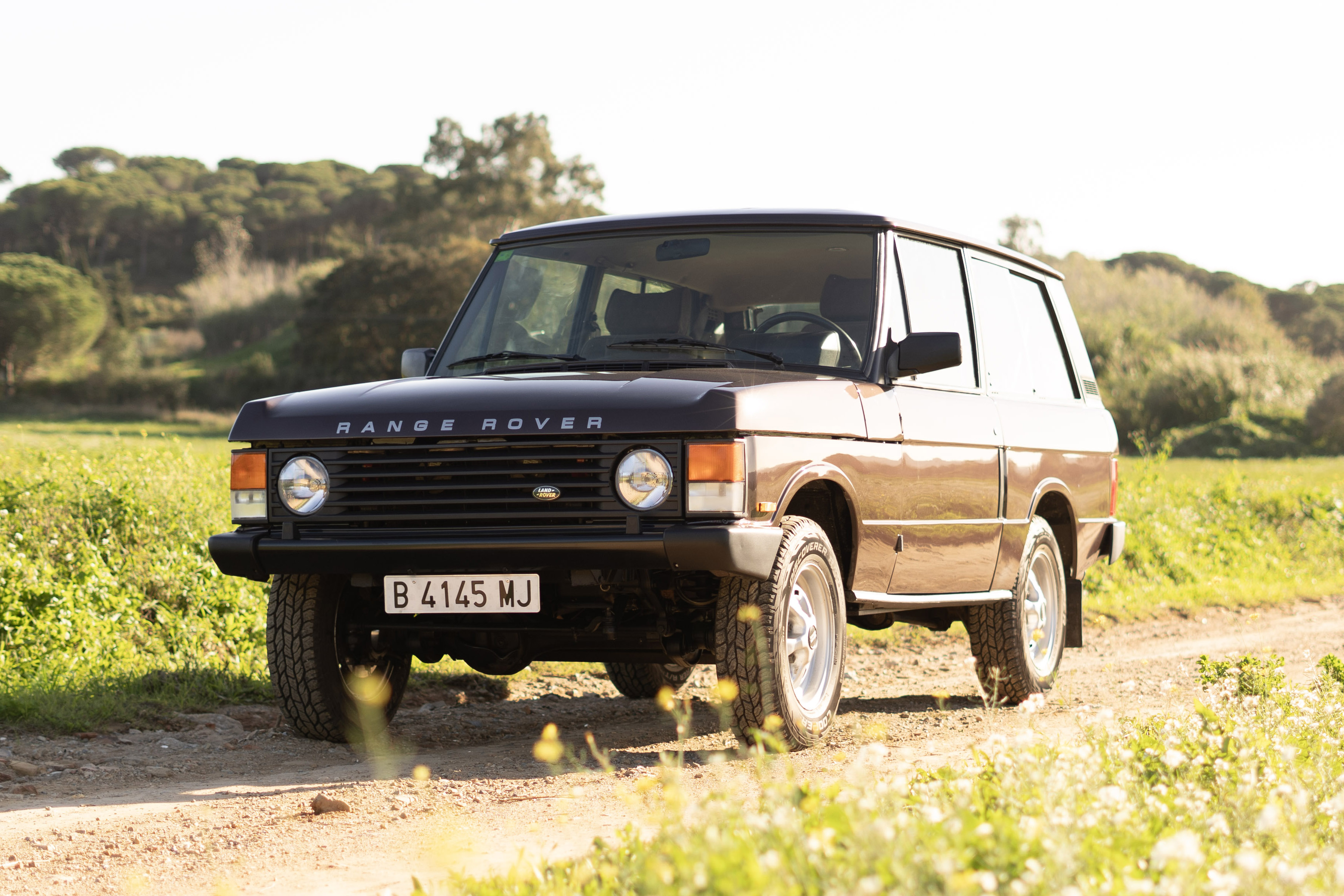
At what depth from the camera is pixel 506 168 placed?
227 feet

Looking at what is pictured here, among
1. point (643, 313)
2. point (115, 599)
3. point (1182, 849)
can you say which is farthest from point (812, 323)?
point (115, 599)

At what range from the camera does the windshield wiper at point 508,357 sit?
6000mm

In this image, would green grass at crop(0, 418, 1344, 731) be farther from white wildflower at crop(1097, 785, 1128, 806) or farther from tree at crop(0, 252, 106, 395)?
tree at crop(0, 252, 106, 395)

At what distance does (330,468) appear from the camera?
5.28 m

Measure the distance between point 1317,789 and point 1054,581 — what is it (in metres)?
3.62

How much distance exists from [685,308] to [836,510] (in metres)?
1.10

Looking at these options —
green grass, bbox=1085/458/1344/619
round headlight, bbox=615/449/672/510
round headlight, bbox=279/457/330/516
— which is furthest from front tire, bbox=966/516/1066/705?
green grass, bbox=1085/458/1344/619

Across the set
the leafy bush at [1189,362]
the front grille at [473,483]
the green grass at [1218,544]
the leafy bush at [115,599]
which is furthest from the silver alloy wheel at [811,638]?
the leafy bush at [1189,362]

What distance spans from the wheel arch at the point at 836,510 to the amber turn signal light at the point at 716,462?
55 cm

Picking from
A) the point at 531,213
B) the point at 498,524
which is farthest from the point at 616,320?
the point at 531,213

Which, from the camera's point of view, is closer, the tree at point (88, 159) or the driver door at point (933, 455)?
the driver door at point (933, 455)

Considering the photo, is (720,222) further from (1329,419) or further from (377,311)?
(377,311)

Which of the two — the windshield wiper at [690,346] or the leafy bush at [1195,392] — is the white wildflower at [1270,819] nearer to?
the windshield wiper at [690,346]

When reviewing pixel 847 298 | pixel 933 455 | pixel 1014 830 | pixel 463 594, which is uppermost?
pixel 847 298
